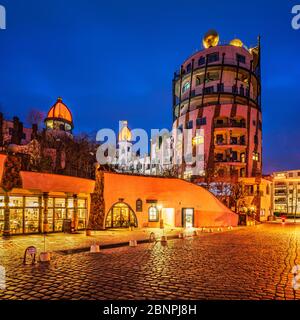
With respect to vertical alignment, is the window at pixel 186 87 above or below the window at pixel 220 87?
above

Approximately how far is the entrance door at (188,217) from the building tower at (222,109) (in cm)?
1832

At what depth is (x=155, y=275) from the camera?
10.5 meters

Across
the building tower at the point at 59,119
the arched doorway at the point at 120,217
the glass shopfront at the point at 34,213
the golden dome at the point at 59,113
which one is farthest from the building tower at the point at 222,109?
the glass shopfront at the point at 34,213

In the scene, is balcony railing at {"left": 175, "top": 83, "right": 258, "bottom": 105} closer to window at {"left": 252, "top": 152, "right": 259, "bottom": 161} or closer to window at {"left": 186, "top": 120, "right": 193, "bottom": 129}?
window at {"left": 186, "top": 120, "right": 193, "bottom": 129}

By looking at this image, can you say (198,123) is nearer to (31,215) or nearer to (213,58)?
(213,58)

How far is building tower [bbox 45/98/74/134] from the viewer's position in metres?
65.2

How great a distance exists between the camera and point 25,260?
493 inches

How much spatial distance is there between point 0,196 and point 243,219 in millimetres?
27686

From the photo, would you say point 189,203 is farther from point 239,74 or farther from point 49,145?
point 239,74

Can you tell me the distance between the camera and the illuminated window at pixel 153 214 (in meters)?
31.2

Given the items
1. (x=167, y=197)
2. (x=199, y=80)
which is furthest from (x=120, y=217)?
(x=199, y=80)

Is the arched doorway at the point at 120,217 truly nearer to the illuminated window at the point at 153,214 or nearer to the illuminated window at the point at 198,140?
the illuminated window at the point at 153,214

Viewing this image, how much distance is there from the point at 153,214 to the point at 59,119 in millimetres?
42333

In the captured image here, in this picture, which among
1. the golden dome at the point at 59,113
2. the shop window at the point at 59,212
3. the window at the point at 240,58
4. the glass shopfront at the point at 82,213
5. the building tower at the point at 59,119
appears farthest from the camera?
the golden dome at the point at 59,113
